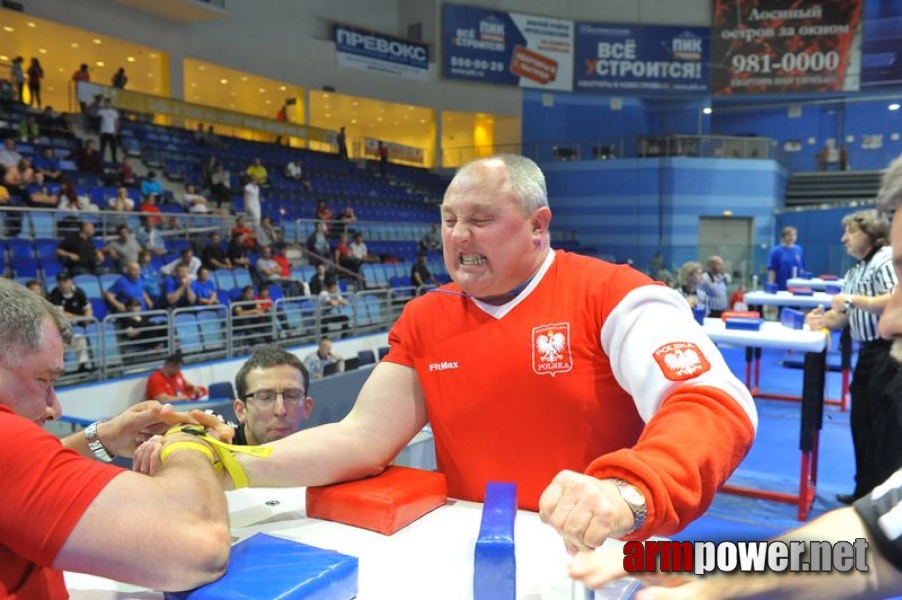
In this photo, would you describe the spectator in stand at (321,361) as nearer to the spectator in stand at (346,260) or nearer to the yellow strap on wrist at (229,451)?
the spectator in stand at (346,260)

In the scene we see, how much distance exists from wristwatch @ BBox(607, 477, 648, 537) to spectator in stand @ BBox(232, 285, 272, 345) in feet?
21.4

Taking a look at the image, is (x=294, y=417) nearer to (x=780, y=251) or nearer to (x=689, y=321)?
(x=689, y=321)

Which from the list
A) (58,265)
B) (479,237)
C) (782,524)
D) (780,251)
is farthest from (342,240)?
(479,237)

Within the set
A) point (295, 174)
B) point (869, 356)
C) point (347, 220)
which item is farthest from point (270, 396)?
point (295, 174)

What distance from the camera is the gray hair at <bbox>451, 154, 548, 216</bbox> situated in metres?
1.58

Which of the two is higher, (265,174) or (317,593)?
(265,174)

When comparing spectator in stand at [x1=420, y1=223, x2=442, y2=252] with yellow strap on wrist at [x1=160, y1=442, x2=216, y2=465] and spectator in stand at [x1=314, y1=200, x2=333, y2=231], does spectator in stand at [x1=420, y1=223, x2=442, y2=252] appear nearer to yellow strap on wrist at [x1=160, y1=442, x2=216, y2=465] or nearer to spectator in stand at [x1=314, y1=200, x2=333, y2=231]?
spectator in stand at [x1=314, y1=200, x2=333, y2=231]

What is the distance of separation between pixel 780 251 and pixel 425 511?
9.76m

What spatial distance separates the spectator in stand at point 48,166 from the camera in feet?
30.3

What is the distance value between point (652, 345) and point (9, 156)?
389 inches

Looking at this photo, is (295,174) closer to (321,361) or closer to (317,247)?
(317,247)

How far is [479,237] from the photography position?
1.56m

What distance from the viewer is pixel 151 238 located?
8.46 m

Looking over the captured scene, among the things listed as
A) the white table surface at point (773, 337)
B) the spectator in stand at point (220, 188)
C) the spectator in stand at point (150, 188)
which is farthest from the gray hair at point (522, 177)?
the spectator in stand at point (220, 188)
